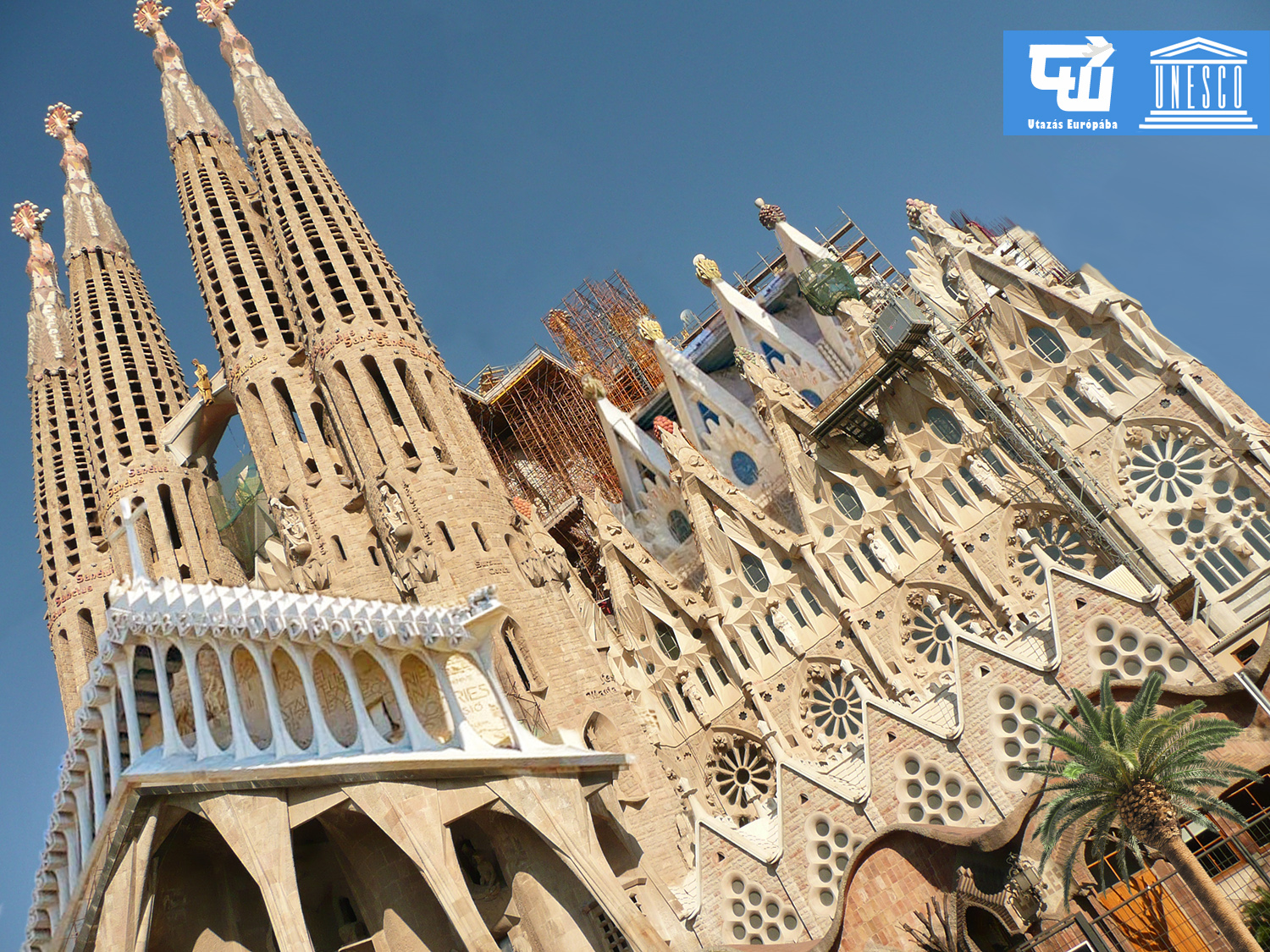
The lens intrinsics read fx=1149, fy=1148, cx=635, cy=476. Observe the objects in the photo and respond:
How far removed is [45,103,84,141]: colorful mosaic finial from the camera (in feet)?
139

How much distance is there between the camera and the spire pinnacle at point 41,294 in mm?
38000

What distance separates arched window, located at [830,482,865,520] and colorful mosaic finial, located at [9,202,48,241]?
31375 mm

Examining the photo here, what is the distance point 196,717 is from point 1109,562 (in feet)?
55.5

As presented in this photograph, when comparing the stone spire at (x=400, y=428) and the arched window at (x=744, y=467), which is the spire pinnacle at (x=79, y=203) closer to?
the stone spire at (x=400, y=428)

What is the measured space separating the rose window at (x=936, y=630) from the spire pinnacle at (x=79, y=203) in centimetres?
2964

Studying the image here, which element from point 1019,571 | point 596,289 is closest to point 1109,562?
point 1019,571

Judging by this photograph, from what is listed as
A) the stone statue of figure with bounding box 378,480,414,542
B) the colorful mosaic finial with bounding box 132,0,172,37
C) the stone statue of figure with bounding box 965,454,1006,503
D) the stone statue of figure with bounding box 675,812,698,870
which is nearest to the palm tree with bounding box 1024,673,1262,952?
the stone statue of figure with bounding box 675,812,698,870

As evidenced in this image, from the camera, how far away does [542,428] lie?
3894 centimetres

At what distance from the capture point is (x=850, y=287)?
28.5 metres

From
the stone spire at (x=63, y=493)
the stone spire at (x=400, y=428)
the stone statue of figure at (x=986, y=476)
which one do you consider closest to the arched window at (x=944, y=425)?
the stone statue of figure at (x=986, y=476)

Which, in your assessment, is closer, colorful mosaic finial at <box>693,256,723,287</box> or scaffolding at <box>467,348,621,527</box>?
colorful mosaic finial at <box>693,256,723,287</box>

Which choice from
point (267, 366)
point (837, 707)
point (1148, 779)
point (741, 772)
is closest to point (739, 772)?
point (741, 772)

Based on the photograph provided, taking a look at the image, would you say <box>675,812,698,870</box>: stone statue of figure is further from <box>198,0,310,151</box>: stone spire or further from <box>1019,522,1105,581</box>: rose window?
<box>198,0,310,151</box>: stone spire

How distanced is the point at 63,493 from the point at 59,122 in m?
16.6
